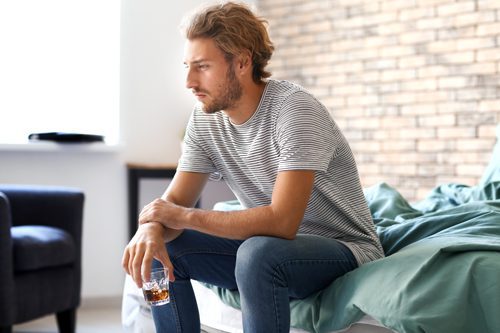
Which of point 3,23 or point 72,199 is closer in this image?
point 72,199

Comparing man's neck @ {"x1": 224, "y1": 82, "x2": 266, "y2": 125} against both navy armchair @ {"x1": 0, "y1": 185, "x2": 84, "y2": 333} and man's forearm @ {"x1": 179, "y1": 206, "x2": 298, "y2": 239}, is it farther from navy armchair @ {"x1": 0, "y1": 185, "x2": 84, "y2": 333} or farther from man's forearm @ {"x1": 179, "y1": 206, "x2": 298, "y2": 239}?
navy armchair @ {"x1": 0, "y1": 185, "x2": 84, "y2": 333}

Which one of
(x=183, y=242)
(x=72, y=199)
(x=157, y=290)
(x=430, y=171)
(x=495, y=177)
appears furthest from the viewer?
(x=430, y=171)

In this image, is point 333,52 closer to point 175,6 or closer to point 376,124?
point 376,124

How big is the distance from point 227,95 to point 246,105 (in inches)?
2.5

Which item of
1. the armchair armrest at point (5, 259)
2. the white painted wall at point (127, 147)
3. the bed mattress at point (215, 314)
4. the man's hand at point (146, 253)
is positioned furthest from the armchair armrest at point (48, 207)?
the man's hand at point (146, 253)

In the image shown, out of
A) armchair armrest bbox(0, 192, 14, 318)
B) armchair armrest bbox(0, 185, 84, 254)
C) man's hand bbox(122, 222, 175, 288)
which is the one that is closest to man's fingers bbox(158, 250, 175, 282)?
man's hand bbox(122, 222, 175, 288)

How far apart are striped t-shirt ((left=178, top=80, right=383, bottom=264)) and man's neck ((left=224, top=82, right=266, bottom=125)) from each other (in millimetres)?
22

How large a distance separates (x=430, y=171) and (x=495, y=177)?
1.36m

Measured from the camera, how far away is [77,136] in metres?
4.30

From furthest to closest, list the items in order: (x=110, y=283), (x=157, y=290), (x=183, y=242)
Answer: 1. (x=110, y=283)
2. (x=183, y=242)
3. (x=157, y=290)

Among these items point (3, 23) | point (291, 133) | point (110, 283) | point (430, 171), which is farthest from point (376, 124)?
point (291, 133)

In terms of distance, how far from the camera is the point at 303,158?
194 cm

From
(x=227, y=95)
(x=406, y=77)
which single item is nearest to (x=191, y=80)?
(x=227, y=95)

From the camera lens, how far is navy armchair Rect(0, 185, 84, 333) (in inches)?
122
